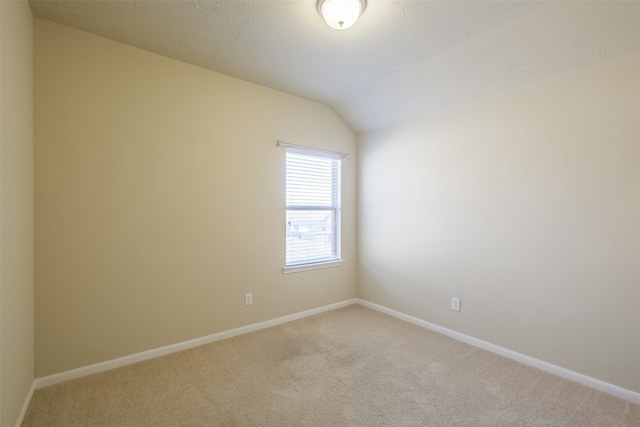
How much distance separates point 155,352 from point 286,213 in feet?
5.78

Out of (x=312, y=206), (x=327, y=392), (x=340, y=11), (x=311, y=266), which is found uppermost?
(x=340, y=11)

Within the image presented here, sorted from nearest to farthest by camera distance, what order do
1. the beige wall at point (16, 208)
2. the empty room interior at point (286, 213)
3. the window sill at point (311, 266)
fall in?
the beige wall at point (16, 208) → the empty room interior at point (286, 213) → the window sill at point (311, 266)

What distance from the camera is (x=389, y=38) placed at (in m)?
2.26

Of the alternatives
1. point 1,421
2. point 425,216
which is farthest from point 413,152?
point 1,421

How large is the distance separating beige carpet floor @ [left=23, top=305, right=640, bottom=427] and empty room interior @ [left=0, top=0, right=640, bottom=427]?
18mm

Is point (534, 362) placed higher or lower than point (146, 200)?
lower

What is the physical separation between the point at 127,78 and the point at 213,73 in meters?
0.72

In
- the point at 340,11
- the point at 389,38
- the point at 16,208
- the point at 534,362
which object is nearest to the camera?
the point at 16,208

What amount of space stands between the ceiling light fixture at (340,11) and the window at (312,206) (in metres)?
1.55

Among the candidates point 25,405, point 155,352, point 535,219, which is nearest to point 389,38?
point 535,219

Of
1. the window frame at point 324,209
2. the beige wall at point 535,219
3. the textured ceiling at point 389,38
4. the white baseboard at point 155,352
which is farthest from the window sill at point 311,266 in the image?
the textured ceiling at point 389,38

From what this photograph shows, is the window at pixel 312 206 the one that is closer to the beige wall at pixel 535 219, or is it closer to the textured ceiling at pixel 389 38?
the beige wall at pixel 535 219

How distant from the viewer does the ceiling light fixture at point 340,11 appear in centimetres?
180

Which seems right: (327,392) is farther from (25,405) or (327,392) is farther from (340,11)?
(340,11)
